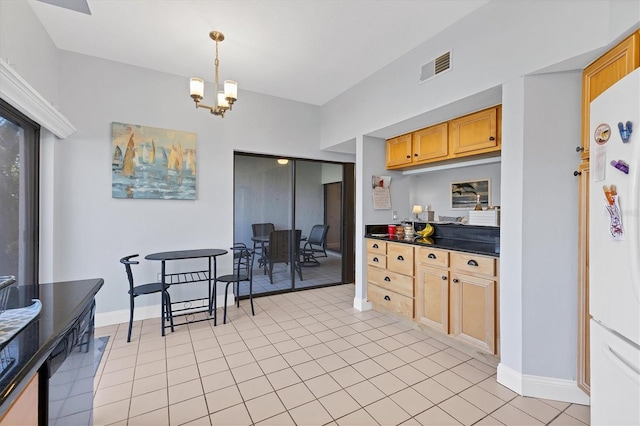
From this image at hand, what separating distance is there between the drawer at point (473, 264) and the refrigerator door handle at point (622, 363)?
3.53ft

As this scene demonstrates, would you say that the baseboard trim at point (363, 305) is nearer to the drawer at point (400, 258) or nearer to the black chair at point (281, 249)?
the drawer at point (400, 258)

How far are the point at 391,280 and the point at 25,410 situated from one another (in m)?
3.03

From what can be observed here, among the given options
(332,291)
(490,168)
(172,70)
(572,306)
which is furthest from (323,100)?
(572,306)

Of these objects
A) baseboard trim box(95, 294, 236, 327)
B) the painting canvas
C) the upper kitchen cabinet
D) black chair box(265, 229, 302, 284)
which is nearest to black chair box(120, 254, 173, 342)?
baseboard trim box(95, 294, 236, 327)

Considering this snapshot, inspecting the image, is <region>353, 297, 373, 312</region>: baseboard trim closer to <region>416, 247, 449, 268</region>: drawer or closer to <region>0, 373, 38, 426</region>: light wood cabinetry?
<region>416, 247, 449, 268</region>: drawer

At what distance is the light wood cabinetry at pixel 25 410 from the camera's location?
28.6 inches

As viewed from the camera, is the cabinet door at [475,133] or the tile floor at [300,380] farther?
the cabinet door at [475,133]

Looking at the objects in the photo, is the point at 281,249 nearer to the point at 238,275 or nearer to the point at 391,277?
the point at 238,275

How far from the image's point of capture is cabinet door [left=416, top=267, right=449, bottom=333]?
8.90 ft

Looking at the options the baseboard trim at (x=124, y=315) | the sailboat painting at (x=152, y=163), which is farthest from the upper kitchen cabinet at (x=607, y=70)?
the baseboard trim at (x=124, y=315)

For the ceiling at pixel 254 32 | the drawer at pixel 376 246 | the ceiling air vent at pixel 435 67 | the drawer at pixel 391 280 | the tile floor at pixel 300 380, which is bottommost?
the tile floor at pixel 300 380

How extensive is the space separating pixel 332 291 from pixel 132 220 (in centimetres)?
288

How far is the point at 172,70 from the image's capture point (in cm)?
340

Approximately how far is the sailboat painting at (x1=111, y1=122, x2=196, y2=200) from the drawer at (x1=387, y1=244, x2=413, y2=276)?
250 centimetres
